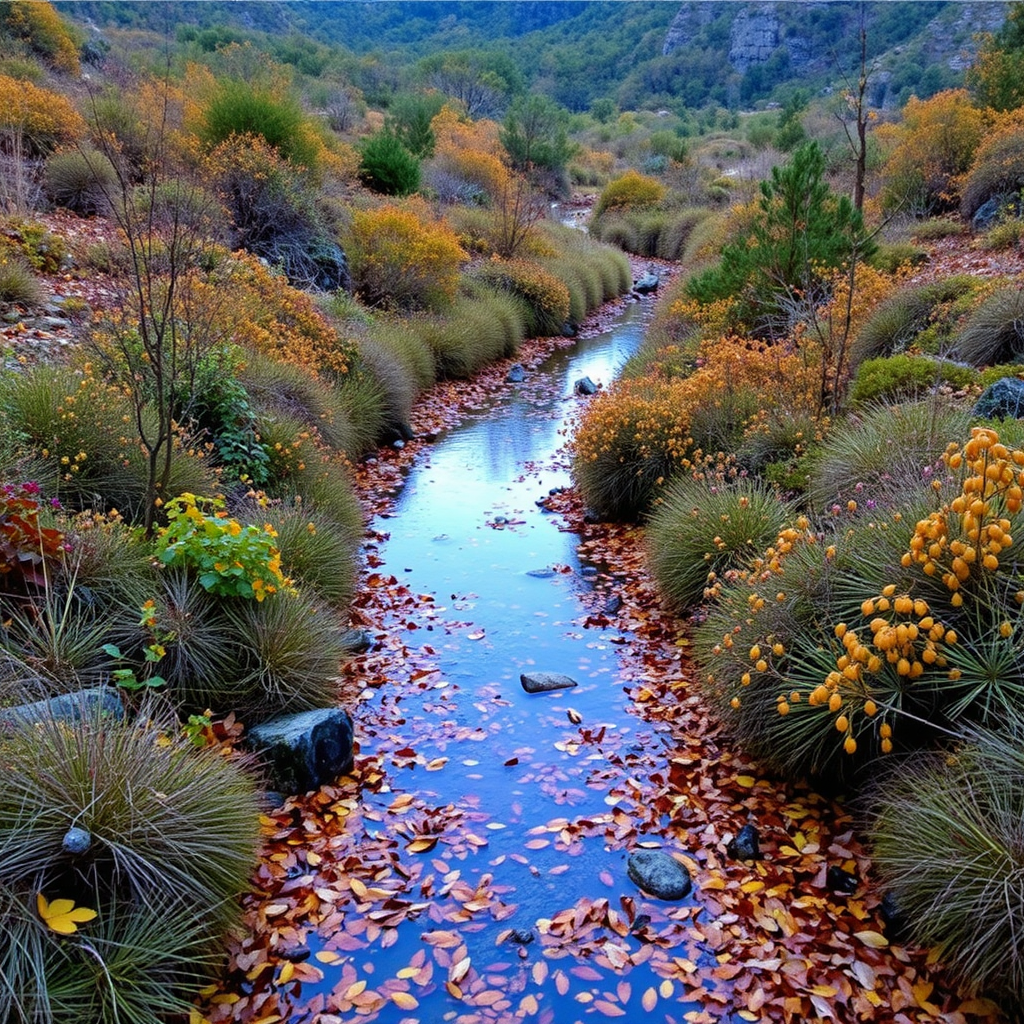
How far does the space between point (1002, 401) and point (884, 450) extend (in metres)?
1.20

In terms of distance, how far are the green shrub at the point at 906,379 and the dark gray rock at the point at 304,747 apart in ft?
18.9

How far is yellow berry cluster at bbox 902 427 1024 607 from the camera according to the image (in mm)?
3375

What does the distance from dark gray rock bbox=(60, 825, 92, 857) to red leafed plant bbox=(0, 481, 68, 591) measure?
1772 mm

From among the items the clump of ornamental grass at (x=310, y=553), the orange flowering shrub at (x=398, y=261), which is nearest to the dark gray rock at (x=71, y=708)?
the clump of ornamental grass at (x=310, y=553)

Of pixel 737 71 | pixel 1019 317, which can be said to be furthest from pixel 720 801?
pixel 737 71

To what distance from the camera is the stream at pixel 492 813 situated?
3451 mm

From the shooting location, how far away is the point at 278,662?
16.6 ft

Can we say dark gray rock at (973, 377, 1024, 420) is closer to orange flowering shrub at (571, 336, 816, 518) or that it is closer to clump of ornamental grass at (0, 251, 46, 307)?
orange flowering shrub at (571, 336, 816, 518)

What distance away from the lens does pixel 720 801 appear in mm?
4578

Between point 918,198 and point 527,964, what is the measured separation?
18151mm

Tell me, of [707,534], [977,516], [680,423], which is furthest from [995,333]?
[977,516]

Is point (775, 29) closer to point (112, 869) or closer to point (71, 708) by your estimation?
point (71, 708)

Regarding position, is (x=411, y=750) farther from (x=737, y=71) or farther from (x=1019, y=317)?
(x=737, y=71)

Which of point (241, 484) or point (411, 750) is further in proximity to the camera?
point (241, 484)
